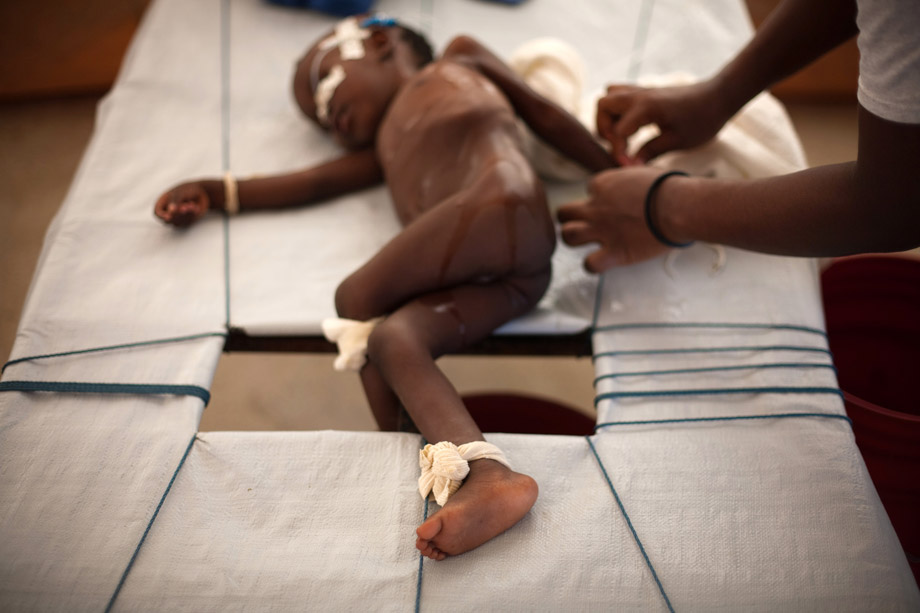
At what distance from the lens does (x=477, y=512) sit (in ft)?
2.52

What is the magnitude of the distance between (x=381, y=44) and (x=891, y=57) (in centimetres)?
96

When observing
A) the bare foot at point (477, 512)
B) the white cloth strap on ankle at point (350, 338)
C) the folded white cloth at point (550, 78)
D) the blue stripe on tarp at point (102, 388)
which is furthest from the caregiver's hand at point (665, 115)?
the blue stripe on tarp at point (102, 388)

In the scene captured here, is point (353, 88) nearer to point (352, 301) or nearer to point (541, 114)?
point (541, 114)

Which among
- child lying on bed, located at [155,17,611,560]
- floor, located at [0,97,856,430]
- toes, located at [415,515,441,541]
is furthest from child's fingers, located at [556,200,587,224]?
toes, located at [415,515,441,541]

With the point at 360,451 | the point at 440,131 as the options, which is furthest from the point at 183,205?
the point at 360,451

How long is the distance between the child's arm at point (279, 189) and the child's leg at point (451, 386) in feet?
1.39

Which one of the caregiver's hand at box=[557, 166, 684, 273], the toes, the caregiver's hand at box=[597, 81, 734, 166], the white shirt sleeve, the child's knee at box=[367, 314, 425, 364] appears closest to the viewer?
the white shirt sleeve

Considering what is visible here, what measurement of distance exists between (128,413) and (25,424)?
131 millimetres

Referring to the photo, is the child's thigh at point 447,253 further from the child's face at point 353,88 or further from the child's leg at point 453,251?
the child's face at point 353,88

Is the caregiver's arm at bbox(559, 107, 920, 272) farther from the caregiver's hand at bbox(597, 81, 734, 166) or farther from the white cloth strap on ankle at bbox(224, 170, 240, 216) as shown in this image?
the white cloth strap on ankle at bbox(224, 170, 240, 216)

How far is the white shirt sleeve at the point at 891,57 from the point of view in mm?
586

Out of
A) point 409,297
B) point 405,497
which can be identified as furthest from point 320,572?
point 409,297

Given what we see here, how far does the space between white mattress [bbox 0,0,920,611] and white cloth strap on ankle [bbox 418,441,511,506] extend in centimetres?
4

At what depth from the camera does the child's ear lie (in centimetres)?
132
